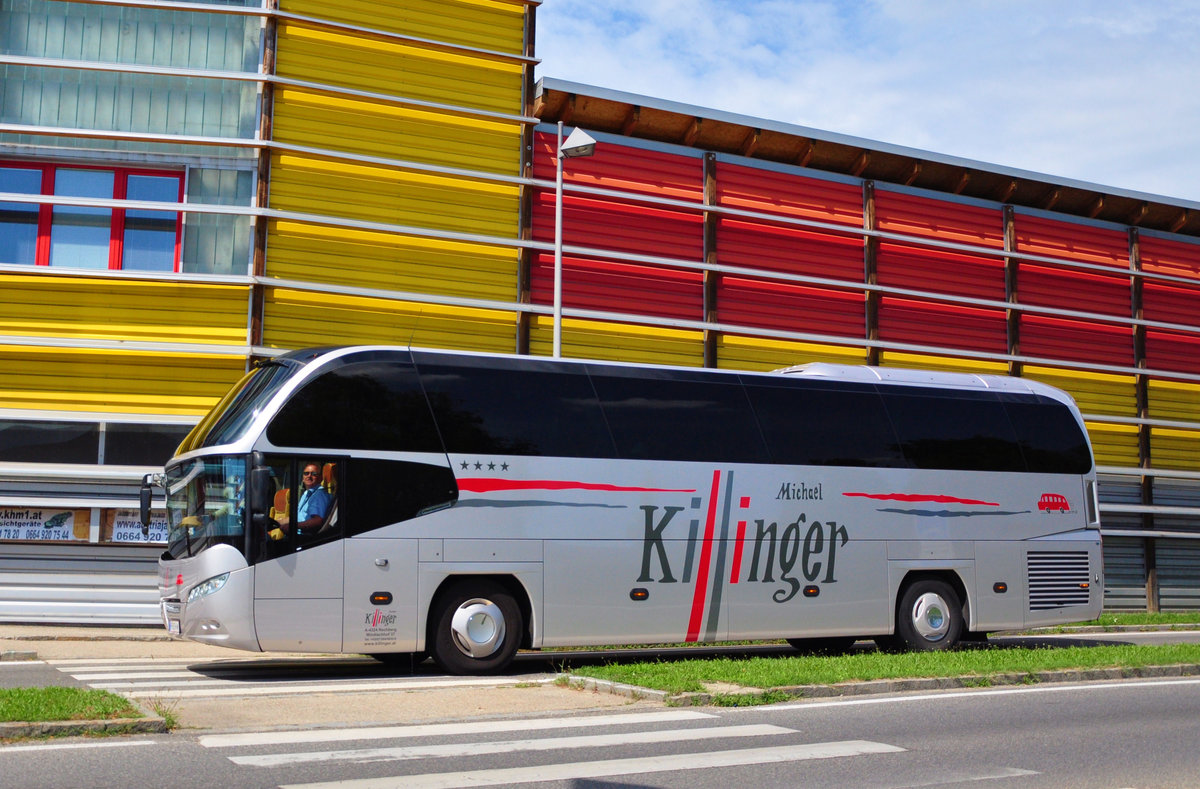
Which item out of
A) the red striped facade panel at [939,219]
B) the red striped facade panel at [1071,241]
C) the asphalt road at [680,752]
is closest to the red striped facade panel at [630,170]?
the red striped facade panel at [939,219]

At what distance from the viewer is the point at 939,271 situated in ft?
86.8

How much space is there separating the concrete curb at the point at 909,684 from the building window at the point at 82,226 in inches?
481

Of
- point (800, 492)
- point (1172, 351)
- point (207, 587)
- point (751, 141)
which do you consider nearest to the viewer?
point (207, 587)

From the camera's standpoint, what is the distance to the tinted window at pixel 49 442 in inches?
758

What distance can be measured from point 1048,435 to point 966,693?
695 centimetres

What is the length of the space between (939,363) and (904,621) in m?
11.0

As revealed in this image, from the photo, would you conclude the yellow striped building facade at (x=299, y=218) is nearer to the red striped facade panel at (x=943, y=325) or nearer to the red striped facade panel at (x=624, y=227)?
the red striped facade panel at (x=624, y=227)

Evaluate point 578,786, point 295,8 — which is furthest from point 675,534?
point 295,8

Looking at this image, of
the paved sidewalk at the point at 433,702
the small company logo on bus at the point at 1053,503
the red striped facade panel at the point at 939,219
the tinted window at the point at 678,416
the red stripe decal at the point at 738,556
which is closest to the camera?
the paved sidewalk at the point at 433,702

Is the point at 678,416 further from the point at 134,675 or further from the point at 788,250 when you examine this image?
the point at 788,250

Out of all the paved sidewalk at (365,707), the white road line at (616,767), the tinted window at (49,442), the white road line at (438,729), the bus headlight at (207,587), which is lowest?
the paved sidewalk at (365,707)

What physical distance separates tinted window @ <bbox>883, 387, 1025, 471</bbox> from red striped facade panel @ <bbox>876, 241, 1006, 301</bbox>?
9.05 metres

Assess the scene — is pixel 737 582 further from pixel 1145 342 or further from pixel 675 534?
pixel 1145 342

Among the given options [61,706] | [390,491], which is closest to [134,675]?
[390,491]
